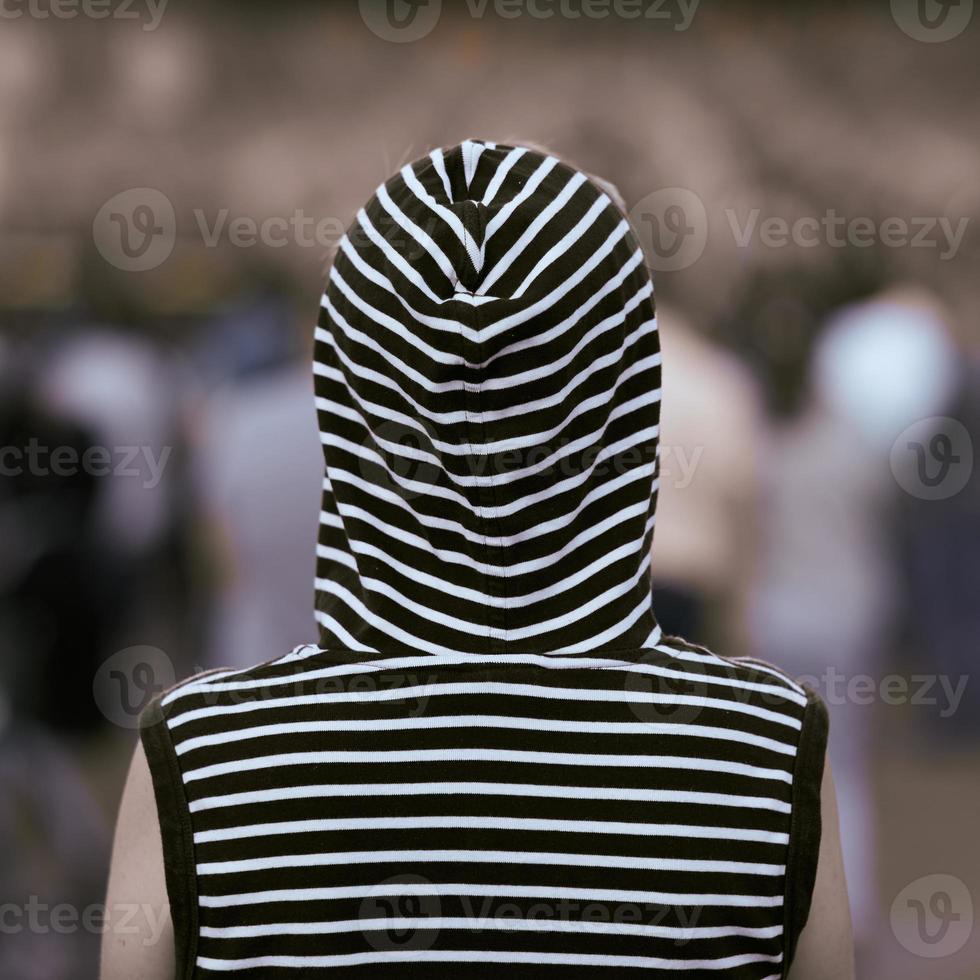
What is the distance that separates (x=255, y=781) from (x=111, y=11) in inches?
237

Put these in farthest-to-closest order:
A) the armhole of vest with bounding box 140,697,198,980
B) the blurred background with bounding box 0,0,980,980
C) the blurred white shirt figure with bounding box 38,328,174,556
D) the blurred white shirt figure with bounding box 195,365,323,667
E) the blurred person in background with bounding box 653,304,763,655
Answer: the blurred white shirt figure with bounding box 38,328,174,556 < the blurred background with bounding box 0,0,980,980 < the blurred white shirt figure with bounding box 195,365,323,667 < the blurred person in background with bounding box 653,304,763,655 < the armhole of vest with bounding box 140,697,198,980

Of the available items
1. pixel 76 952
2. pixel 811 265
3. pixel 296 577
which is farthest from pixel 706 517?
pixel 811 265

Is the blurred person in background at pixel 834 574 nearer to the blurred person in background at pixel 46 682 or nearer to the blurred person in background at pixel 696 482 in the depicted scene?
the blurred person in background at pixel 696 482

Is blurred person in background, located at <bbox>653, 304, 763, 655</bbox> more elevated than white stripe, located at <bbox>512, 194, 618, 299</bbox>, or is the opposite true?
white stripe, located at <bbox>512, 194, 618, 299</bbox>

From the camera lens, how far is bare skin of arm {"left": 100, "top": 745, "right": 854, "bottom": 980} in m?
0.94

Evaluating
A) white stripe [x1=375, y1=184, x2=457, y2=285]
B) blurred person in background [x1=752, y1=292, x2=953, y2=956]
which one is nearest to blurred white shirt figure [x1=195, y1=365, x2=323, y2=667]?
blurred person in background [x1=752, y1=292, x2=953, y2=956]

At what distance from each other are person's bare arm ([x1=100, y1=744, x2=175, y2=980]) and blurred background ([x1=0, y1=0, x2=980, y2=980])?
1.68 m

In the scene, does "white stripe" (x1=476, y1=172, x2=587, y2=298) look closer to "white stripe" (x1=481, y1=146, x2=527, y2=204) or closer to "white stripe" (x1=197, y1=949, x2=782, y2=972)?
"white stripe" (x1=481, y1=146, x2=527, y2=204)

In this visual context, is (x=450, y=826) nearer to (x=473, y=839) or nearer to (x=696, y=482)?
(x=473, y=839)

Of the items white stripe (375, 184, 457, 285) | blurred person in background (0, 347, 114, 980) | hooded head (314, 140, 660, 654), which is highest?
white stripe (375, 184, 457, 285)

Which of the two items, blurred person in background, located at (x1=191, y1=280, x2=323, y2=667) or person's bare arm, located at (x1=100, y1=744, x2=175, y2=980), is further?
blurred person in background, located at (x1=191, y1=280, x2=323, y2=667)

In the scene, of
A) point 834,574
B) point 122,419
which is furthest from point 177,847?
point 122,419

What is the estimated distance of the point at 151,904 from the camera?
937mm

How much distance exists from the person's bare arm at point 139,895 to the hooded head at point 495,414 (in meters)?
0.19
